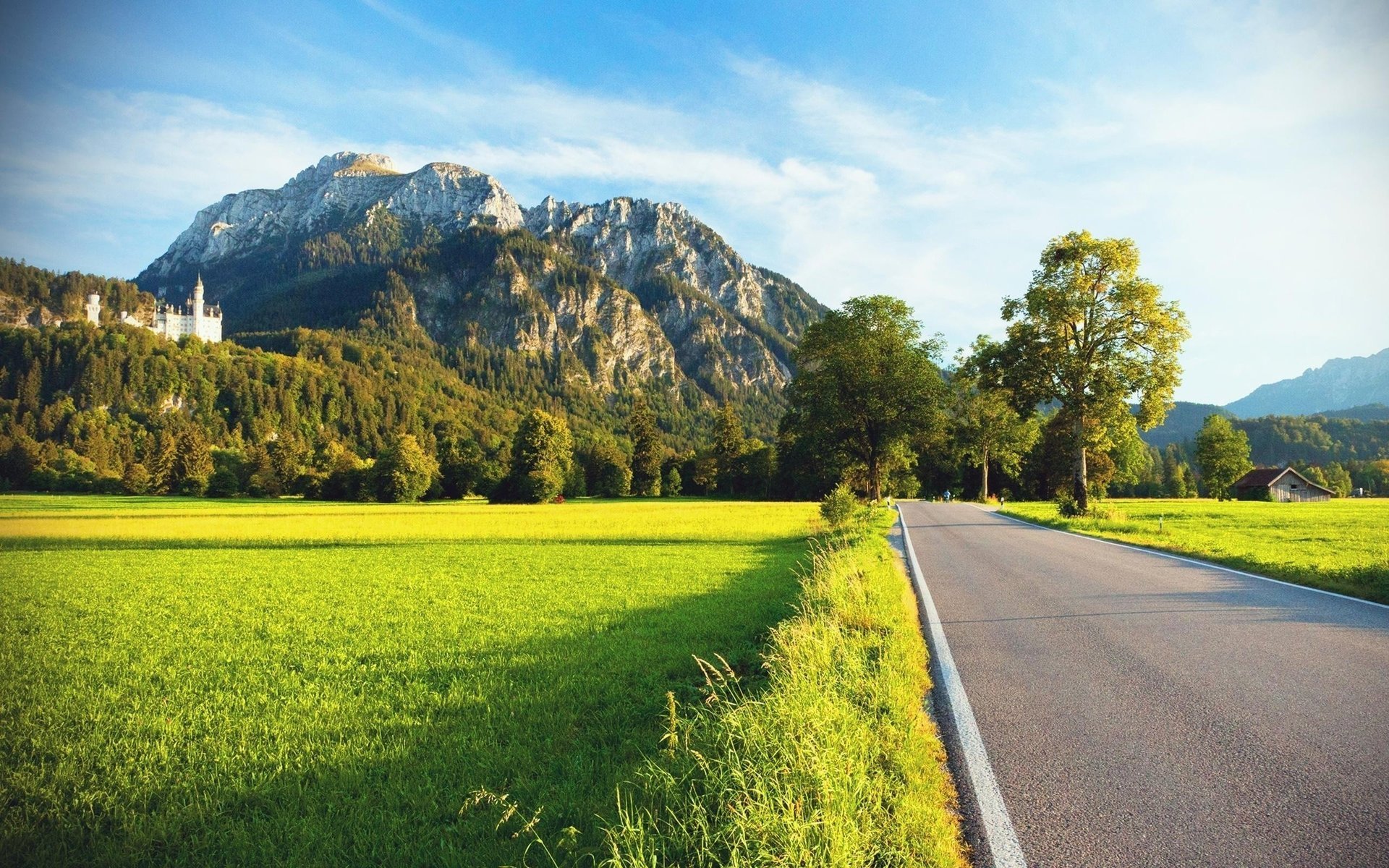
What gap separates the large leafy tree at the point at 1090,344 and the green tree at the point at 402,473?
7195cm

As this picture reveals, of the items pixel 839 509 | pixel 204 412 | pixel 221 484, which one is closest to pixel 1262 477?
pixel 839 509

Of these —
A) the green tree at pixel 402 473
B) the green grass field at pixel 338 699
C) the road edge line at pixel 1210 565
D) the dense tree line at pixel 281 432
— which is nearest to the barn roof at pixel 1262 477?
the dense tree line at pixel 281 432

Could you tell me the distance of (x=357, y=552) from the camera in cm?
2370

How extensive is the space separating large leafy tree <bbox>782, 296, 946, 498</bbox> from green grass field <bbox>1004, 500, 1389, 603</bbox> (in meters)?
11.7

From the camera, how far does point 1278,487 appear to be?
247 feet

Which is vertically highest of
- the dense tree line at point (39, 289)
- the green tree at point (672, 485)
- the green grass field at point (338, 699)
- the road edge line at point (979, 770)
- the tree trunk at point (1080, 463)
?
the dense tree line at point (39, 289)

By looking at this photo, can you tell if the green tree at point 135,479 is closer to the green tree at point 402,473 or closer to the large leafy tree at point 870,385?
the green tree at point 402,473

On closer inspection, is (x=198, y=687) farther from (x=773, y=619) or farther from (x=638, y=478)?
(x=638, y=478)

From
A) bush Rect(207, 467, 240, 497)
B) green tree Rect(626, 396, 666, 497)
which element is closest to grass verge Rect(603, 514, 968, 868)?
bush Rect(207, 467, 240, 497)

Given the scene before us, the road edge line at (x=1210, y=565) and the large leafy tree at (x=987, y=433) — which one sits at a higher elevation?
the large leafy tree at (x=987, y=433)

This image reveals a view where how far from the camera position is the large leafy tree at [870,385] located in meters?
43.1

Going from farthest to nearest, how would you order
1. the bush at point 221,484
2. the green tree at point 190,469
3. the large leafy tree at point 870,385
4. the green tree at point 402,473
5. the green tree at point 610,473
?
the green tree at point 610,473 < the green tree at point 402,473 < the bush at point 221,484 < the green tree at point 190,469 < the large leafy tree at point 870,385

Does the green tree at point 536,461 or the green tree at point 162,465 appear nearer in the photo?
the green tree at point 162,465

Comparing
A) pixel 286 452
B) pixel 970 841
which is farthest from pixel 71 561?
pixel 286 452
